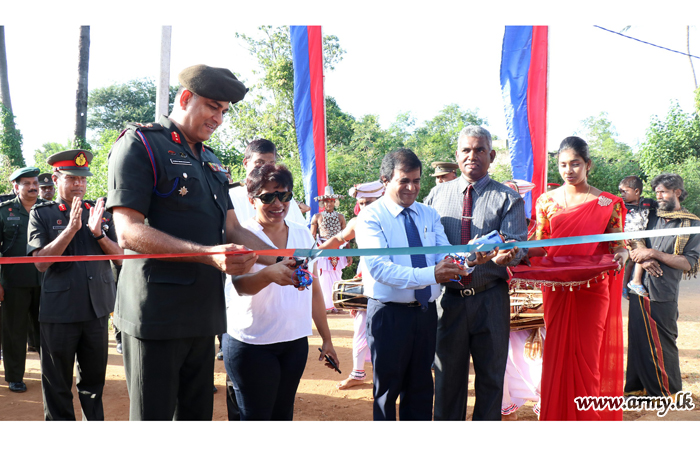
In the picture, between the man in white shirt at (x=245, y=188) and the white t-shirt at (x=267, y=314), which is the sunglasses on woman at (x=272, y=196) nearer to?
the white t-shirt at (x=267, y=314)

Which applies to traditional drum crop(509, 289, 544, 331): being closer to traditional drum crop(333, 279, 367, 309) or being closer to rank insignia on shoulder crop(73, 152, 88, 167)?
traditional drum crop(333, 279, 367, 309)

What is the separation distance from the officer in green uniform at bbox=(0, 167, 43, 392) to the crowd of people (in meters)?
1.75

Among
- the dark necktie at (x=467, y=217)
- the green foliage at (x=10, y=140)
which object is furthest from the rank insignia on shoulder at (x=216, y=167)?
the green foliage at (x=10, y=140)

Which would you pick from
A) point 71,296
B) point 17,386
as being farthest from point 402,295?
point 17,386

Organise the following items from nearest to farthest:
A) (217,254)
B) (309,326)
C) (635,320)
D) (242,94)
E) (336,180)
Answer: (217,254)
(242,94)
(309,326)
(635,320)
(336,180)

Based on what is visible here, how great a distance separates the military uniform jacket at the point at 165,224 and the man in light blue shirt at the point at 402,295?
1164 millimetres

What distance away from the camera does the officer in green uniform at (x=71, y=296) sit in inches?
146

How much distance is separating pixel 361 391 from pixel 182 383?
3050 mm

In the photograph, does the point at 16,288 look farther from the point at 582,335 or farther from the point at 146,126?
the point at 582,335

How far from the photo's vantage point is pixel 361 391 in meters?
5.12

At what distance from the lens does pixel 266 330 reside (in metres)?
2.70

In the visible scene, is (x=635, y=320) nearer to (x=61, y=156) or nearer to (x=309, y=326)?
(x=309, y=326)

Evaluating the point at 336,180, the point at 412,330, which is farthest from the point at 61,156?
the point at 336,180

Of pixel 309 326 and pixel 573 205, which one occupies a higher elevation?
pixel 573 205
